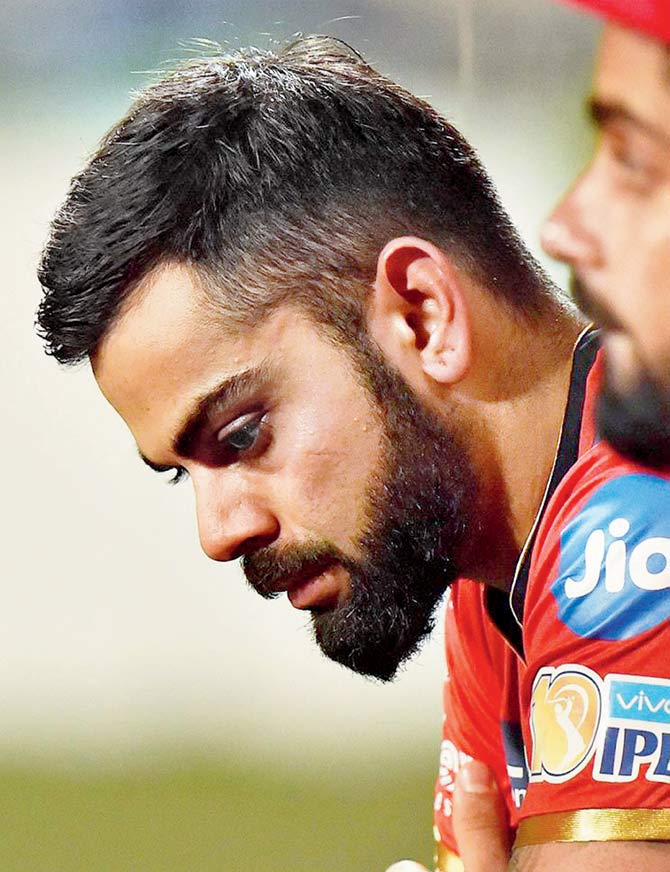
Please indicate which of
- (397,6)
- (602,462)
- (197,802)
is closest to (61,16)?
(397,6)

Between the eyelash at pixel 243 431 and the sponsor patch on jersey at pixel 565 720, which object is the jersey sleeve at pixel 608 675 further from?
the eyelash at pixel 243 431

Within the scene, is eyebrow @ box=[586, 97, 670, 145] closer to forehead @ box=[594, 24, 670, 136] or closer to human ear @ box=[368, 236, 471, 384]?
forehead @ box=[594, 24, 670, 136]

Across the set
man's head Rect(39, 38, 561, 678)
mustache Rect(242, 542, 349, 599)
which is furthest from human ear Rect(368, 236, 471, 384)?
mustache Rect(242, 542, 349, 599)

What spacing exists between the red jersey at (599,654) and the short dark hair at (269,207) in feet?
0.58

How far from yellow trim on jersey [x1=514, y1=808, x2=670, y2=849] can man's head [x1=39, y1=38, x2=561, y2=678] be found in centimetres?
21

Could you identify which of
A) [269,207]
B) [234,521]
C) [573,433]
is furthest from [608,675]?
[269,207]

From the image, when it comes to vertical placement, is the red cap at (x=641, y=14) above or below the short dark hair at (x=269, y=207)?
below

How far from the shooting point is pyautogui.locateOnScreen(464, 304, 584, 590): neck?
0.77m

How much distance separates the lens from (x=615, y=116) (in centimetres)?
33

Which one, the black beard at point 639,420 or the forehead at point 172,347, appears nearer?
the black beard at point 639,420

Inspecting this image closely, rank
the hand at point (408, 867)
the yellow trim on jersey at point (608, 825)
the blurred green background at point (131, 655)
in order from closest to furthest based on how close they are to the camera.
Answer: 1. the yellow trim on jersey at point (608, 825)
2. the hand at point (408, 867)
3. the blurred green background at point (131, 655)

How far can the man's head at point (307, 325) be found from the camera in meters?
0.77

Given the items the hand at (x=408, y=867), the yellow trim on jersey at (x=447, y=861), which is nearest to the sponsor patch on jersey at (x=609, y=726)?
the hand at (x=408, y=867)

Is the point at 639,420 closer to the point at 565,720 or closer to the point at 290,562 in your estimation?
the point at 565,720
